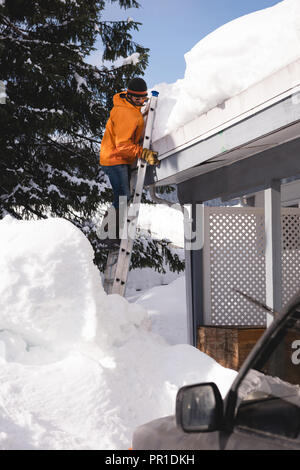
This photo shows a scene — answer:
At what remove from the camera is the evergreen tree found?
36.6 feet

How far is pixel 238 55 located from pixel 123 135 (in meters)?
2.09

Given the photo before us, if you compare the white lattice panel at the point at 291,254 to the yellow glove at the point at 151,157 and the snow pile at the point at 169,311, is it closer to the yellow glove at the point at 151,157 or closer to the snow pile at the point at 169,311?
the yellow glove at the point at 151,157

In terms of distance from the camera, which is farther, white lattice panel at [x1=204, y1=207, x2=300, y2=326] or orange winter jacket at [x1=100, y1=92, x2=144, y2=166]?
white lattice panel at [x1=204, y1=207, x2=300, y2=326]

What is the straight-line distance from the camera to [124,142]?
573 centimetres

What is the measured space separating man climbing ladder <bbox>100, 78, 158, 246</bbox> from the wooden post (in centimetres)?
145

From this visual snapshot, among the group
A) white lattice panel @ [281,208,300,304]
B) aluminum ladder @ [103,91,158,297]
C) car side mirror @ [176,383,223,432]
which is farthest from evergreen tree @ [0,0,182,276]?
car side mirror @ [176,383,223,432]

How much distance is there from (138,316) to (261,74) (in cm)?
267

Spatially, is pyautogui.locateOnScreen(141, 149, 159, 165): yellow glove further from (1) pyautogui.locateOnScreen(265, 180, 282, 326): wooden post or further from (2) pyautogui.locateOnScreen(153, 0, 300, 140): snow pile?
(1) pyautogui.locateOnScreen(265, 180, 282, 326): wooden post

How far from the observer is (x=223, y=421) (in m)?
1.54

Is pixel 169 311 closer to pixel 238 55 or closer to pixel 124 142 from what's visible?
pixel 124 142

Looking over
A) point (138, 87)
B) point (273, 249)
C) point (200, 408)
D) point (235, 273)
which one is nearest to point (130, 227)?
point (235, 273)

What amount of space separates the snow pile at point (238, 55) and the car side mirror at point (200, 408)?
264cm
